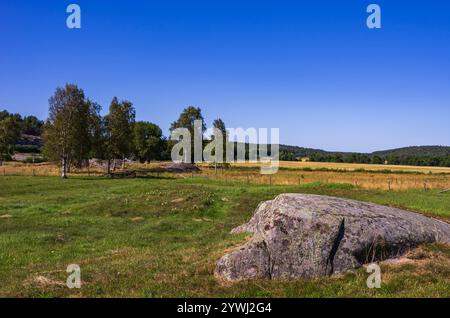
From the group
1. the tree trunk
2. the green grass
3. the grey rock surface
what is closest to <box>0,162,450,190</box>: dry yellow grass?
the grey rock surface

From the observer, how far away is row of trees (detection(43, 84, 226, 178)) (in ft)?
233

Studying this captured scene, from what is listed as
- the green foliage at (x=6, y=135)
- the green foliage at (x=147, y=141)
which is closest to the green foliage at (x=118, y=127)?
the green foliage at (x=6, y=135)

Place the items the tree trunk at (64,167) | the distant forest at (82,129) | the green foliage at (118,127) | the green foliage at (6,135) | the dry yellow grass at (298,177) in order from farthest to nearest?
the green foliage at (6,135) < the green foliage at (118,127) < the distant forest at (82,129) < the tree trunk at (64,167) < the dry yellow grass at (298,177)

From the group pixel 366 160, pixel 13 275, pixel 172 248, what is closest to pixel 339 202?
pixel 172 248

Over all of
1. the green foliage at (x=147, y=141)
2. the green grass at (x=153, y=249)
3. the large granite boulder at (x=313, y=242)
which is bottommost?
the green grass at (x=153, y=249)

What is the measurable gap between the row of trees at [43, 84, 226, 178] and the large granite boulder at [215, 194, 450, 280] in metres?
59.9

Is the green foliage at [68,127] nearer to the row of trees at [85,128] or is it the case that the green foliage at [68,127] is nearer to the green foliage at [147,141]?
the row of trees at [85,128]

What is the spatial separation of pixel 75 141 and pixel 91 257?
57.8 m

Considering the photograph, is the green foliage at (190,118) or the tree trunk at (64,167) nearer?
the tree trunk at (64,167)

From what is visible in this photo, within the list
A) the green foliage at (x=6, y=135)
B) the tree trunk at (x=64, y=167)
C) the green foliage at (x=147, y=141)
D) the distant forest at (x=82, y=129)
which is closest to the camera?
the tree trunk at (x=64, y=167)

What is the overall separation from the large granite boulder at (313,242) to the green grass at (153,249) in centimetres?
51

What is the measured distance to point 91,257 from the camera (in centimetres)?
1716

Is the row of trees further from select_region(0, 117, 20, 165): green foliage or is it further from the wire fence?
select_region(0, 117, 20, 165): green foliage

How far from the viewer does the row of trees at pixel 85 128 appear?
233 ft
